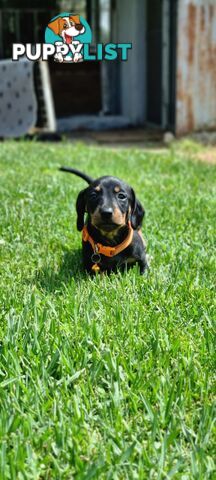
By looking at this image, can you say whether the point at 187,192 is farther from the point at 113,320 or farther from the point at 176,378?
the point at 176,378

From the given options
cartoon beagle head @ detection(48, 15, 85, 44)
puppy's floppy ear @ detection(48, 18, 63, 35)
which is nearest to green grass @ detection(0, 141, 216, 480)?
cartoon beagle head @ detection(48, 15, 85, 44)

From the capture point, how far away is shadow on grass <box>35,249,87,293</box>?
3179 mm

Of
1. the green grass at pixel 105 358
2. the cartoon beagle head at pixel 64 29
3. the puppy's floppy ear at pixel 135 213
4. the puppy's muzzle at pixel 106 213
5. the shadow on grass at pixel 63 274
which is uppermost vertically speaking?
the cartoon beagle head at pixel 64 29

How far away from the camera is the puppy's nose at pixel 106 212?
3.02 meters

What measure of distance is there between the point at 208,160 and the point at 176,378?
613 centimetres

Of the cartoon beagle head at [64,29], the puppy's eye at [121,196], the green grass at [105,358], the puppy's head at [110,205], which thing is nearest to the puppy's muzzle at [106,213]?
the puppy's head at [110,205]

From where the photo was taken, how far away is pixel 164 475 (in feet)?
5.40

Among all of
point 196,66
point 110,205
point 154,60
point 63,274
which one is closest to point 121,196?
point 110,205

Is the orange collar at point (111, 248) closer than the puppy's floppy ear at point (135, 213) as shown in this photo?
Yes

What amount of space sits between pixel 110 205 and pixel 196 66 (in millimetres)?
7043

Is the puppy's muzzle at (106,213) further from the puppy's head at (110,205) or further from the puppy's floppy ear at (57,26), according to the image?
the puppy's floppy ear at (57,26)

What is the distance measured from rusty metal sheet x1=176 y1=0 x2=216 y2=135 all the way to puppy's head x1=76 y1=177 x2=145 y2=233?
6516 mm

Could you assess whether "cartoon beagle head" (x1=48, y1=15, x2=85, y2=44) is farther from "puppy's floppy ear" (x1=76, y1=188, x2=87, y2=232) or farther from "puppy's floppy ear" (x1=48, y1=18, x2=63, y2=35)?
"puppy's floppy ear" (x1=76, y1=188, x2=87, y2=232)

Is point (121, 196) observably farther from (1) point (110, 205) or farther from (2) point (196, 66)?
(2) point (196, 66)
